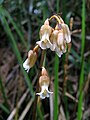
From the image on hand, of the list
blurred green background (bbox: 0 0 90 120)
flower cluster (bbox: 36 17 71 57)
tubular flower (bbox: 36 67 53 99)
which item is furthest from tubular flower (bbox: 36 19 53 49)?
blurred green background (bbox: 0 0 90 120)

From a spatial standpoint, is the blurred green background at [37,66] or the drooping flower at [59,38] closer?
the drooping flower at [59,38]

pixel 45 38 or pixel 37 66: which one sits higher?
pixel 45 38

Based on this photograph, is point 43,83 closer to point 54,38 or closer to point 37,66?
point 54,38

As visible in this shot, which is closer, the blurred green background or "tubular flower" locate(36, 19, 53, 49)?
"tubular flower" locate(36, 19, 53, 49)

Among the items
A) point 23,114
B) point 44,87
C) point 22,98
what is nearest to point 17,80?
point 22,98

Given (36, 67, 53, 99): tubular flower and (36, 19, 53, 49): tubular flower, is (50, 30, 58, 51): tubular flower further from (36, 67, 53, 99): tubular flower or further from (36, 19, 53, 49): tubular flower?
(36, 67, 53, 99): tubular flower

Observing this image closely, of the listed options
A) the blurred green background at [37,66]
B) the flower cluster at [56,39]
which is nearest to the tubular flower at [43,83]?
the flower cluster at [56,39]

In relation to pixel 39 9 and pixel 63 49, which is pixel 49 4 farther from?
pixel 63 49

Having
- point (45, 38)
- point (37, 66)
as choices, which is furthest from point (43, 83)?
point (37, 66)

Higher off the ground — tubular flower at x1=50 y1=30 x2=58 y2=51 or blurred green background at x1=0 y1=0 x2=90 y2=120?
tubular flower at x1=50 y1=30 x2=58 y2=51

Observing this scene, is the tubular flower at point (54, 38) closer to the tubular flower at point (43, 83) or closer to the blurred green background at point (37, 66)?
the tubular flower at point (43, 83)

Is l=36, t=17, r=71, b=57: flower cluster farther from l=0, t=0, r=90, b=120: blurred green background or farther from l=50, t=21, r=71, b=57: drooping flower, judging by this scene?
l=0, t=0, r=90, b=120: blurred green background
